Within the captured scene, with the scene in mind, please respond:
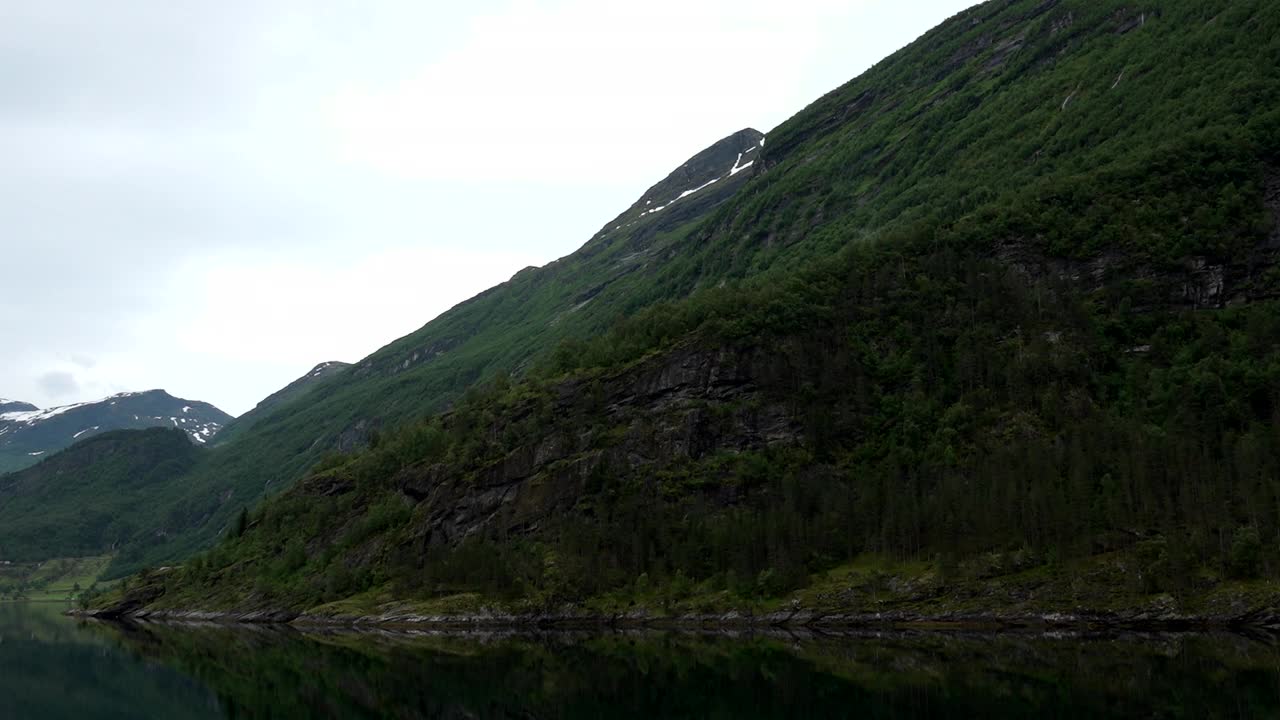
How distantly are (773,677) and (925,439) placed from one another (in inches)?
3139

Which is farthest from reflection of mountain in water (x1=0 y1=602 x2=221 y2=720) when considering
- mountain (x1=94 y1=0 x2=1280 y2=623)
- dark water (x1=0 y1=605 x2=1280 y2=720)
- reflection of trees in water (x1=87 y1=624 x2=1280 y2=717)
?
mountain (x1=94 y1=0 x2=1280 y2=623)

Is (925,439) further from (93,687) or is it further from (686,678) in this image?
(93,687)

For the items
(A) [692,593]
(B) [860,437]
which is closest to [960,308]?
(B) [860,437]

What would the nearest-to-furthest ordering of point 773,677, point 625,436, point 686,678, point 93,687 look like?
point 773,677, point 686,678, point 93,687, point 625,436

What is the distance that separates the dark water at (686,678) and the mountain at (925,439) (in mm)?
18361

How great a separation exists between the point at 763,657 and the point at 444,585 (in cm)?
7771

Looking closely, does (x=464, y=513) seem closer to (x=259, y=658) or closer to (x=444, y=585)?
(x=444, y=585)

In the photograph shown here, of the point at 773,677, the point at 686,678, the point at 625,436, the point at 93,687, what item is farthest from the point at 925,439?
the point at 93,687

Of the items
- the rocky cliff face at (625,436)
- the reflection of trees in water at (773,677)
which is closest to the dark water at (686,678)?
the reflection of trees in water at (773,677)

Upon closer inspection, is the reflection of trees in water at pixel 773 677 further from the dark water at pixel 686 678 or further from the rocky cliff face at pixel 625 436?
the rocky cliff face at pixel 625 436

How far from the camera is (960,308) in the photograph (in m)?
151

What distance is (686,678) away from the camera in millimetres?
62625

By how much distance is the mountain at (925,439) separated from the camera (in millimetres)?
97625

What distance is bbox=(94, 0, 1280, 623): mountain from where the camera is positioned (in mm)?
97625
